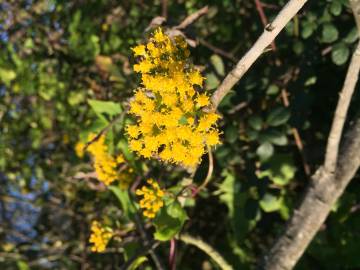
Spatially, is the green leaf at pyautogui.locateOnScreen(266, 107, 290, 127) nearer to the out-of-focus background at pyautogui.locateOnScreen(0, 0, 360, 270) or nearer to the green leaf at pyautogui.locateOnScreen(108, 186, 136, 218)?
the out-of-focus background at pyautogui.locateOnScreen(0, 0, 360, 270)

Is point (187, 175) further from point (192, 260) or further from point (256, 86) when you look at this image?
point (192, 260)

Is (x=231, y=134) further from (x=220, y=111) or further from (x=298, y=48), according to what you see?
(x=298, y=48)

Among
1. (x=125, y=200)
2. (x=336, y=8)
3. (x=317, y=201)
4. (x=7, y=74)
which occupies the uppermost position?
(x=7, y=74)

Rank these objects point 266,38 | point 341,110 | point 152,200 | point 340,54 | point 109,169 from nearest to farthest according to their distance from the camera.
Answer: point 266,38 < point 341,110 < point 152,200 < point 340,54 < point 109,169

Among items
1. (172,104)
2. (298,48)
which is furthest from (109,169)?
(298,48)

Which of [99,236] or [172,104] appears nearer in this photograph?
[172,104]

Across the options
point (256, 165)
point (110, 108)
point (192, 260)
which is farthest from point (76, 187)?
point (256, 165)
